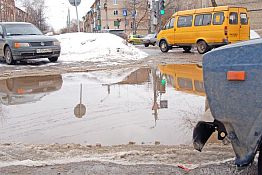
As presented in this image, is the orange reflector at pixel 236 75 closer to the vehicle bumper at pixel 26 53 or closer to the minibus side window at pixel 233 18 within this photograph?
the vehicle bumper at pixel 26 53

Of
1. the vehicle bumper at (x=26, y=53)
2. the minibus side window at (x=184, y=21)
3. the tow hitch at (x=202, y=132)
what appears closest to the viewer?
the tow hitch at (x=202, y=132)

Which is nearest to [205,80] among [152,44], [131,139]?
[131,139]

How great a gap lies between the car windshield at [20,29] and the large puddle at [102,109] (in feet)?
15.4

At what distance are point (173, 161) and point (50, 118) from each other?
2793mm

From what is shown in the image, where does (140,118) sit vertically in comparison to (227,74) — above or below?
below

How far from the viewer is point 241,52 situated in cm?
276

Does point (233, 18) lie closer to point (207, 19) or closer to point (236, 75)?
point (207, 19)

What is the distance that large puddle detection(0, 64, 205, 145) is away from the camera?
5023 millimetres

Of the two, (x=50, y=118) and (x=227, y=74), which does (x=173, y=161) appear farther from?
(x=50, y=118)

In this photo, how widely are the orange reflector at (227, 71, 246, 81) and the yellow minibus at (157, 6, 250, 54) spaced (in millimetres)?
14914

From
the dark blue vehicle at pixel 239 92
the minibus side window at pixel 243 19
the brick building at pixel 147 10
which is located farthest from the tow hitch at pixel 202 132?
the brick building at pixel 147 10

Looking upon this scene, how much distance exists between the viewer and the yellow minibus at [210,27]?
17.3 metres

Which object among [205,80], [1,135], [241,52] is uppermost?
[241,52]

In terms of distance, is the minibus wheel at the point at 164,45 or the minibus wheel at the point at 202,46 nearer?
the minibus wheel at the point at 202,46
